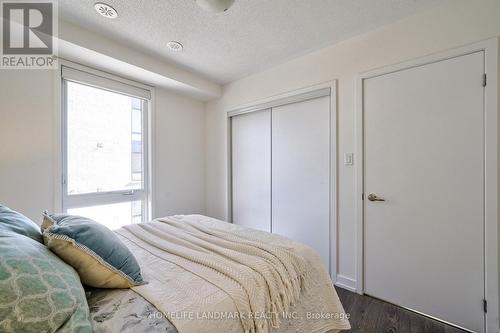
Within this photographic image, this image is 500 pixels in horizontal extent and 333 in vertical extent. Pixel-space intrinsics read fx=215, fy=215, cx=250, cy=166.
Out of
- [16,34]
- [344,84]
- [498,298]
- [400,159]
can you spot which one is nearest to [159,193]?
[16,34]

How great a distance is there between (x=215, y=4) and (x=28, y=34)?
1.66 meters

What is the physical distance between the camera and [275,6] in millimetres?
1709

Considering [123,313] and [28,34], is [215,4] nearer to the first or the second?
[28,34]

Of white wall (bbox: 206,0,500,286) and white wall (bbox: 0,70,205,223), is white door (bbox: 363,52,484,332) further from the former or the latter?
white wall (bbox: 0,70,205,223)

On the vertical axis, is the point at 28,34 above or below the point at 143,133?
above

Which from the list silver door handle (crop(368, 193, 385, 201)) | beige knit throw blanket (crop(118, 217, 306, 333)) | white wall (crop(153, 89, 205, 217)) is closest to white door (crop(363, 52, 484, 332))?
silver door handle (crop(368, 193, 385, 201))

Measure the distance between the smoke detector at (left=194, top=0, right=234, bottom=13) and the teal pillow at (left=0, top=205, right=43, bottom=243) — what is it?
1.71 meters

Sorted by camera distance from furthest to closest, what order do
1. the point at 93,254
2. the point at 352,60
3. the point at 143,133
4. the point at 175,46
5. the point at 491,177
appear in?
the point at 143,133, the point at 175,46, the point at 352,60, the point at 491,177, the point at 93,254

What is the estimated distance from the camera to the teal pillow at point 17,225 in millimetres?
931

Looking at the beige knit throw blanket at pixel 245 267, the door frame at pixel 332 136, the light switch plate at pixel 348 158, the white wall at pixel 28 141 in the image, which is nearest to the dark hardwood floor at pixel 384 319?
the door frame at pixel 332 136

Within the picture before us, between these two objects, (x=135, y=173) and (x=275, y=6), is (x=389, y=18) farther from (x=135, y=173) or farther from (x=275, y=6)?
(x=135, y=173)

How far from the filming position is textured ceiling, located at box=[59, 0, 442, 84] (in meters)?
1.70

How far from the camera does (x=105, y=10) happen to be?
5.66 feet

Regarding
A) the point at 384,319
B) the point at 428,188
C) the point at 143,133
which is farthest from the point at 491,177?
the point at 143,133
